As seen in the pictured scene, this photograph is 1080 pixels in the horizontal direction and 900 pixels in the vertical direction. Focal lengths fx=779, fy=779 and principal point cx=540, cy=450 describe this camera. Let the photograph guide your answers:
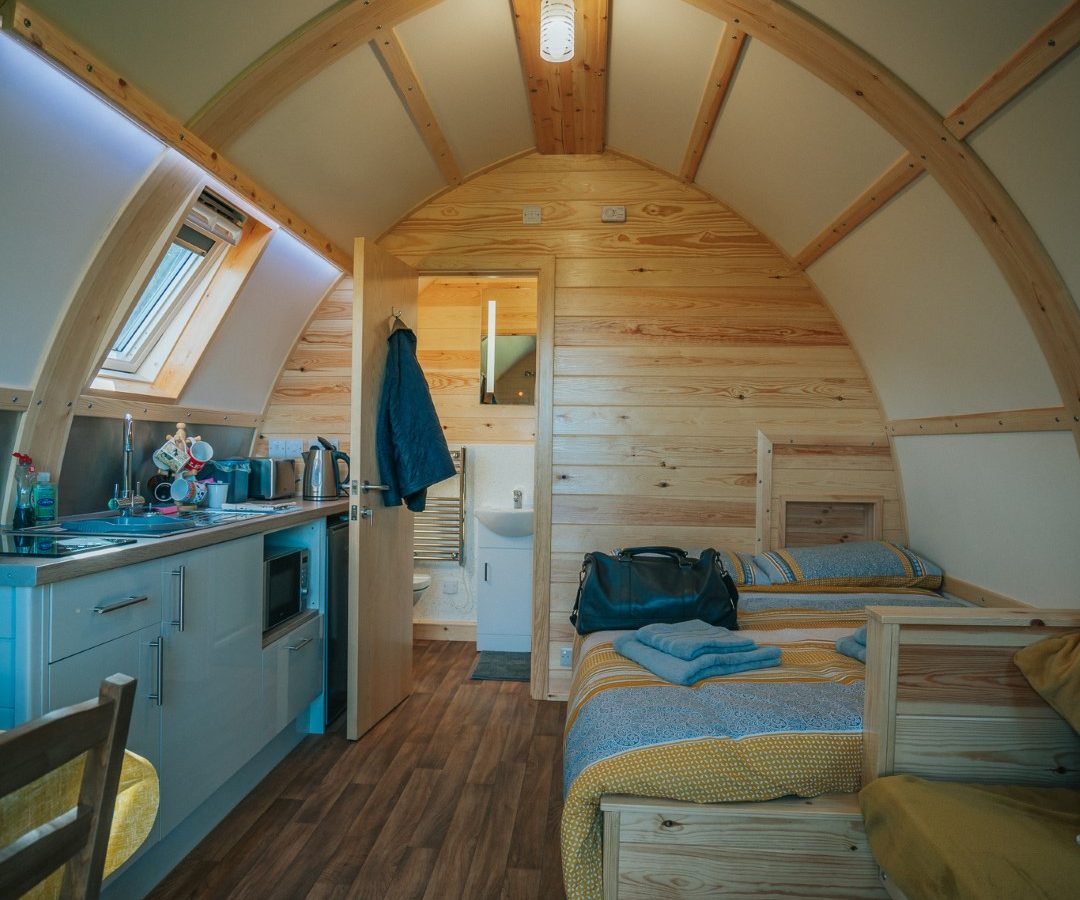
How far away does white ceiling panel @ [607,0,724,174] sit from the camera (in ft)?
8.03

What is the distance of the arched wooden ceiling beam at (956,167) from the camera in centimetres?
196

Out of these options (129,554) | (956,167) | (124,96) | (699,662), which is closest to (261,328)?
(124,96)

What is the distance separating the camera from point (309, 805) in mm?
2527

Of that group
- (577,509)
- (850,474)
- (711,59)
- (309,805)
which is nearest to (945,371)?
(850,474)

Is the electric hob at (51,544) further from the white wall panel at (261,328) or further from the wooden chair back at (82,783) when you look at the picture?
the white wall panel at (261,328)

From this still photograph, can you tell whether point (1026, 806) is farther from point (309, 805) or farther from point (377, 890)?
point (309, 805)

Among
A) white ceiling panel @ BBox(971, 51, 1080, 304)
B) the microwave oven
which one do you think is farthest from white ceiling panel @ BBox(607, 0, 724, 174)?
the microwave oven

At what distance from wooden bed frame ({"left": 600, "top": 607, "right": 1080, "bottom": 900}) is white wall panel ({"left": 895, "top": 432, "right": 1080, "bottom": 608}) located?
2.53ft

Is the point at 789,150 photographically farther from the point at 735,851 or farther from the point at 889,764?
the point at 735,851

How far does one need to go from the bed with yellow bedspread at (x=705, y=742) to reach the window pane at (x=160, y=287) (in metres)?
2.12

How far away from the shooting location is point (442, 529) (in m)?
4.67

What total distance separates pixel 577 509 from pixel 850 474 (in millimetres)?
1239

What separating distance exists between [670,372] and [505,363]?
1.42m

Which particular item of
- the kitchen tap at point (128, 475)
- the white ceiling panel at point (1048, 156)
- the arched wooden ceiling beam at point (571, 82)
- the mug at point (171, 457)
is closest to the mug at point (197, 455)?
the mug at point (171, 457)
